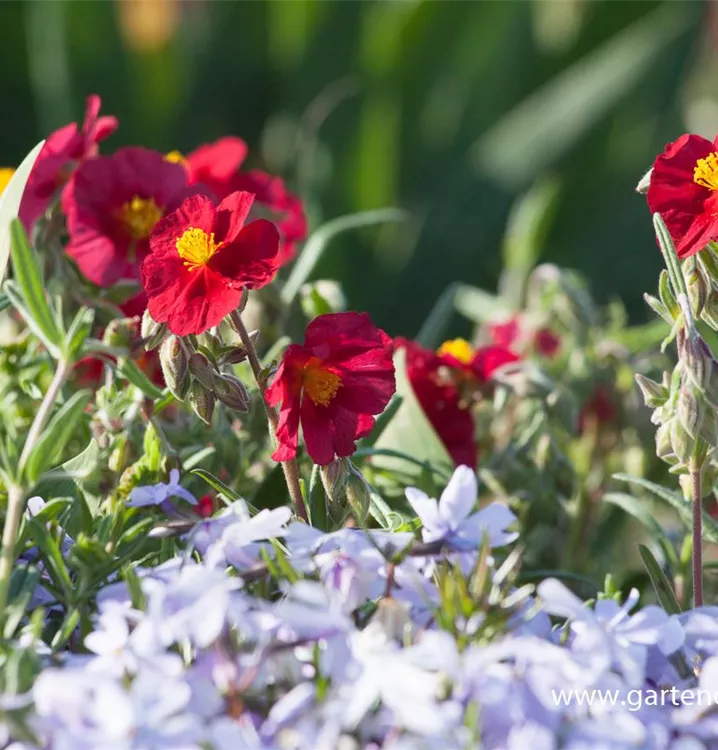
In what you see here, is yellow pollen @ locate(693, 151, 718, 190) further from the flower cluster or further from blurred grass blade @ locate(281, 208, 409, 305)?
blurred grass blade @ locate(281, 208, 409, 305)

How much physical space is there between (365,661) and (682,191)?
0.38 m

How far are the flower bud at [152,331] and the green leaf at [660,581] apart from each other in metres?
0.34

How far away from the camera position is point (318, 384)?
2.42ft

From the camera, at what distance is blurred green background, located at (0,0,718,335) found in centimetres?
262

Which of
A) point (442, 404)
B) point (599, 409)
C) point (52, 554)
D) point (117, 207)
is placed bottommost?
point (599, 409)

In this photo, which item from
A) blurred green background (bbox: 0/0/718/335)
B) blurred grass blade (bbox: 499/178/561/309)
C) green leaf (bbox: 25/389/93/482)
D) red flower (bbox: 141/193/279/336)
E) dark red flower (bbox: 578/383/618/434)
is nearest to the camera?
green leaf (bbox: 25/389/93/482)

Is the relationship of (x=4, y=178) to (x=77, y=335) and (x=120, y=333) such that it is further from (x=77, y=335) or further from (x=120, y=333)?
(x=77, y=335)

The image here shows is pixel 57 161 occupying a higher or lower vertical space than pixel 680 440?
higher

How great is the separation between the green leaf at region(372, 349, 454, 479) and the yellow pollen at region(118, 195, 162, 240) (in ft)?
0.80

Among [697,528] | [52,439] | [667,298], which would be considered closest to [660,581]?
[697,528]

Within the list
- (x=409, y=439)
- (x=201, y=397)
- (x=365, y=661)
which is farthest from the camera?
(x=409, y=439)

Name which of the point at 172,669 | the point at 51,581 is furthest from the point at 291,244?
the point at 172,669

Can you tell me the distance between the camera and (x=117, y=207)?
3.14ft

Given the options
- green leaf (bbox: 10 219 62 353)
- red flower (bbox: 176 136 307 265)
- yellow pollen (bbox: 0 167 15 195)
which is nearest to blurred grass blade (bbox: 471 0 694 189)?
red flower (bbox: 176 136 307 265)
